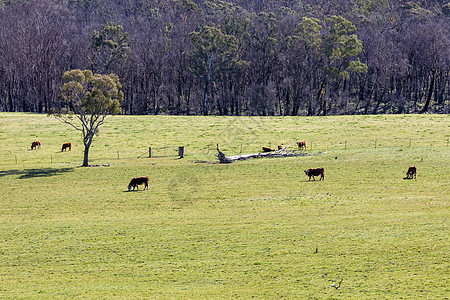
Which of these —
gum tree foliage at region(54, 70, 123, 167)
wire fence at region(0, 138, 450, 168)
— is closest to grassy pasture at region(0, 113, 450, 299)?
wire fence at region(0, 138, 450, 168)

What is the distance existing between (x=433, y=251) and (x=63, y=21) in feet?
415

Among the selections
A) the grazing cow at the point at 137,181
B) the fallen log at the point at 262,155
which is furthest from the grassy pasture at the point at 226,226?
the fallen log at the point at 262,155

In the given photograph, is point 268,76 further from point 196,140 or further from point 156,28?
point 196,140

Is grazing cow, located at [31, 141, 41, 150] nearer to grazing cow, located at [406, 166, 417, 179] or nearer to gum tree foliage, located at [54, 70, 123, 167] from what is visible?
gum tree foliage, located at [54, 70, 123, 167]

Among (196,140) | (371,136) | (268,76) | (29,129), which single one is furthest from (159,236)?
(268,76)

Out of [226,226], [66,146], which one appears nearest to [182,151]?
[66,146]

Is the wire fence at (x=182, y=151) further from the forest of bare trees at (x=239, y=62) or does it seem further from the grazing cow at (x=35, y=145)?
the forest of bare trees at (x=239, y=62)

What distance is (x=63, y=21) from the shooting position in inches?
5128

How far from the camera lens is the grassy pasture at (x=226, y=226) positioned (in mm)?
20328

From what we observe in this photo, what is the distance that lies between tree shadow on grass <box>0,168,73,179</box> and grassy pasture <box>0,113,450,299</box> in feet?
0.35

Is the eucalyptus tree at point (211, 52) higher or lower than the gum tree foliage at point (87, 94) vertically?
higher

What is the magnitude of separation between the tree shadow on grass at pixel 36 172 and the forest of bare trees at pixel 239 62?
225 ft

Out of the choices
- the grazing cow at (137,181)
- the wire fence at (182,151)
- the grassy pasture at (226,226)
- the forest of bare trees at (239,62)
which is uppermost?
the forest of bare trees at (239,62)

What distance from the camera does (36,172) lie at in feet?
157
